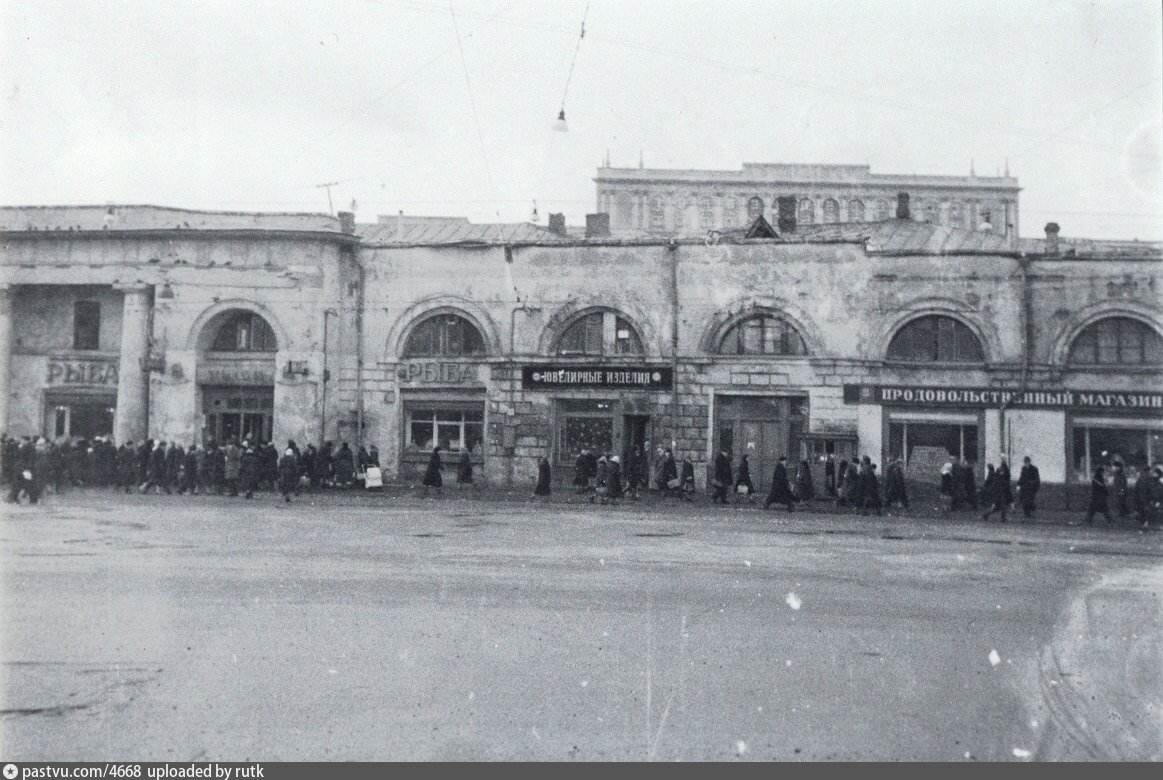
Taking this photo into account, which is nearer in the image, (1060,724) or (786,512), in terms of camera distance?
(1060,724)

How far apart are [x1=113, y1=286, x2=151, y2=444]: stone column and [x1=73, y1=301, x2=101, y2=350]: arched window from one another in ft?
5.49

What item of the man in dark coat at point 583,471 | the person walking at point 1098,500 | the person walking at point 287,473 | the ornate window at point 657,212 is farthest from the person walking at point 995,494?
the ornate window at point 657,212

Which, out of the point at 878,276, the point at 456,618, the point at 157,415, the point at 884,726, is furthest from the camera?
the point at 157,415

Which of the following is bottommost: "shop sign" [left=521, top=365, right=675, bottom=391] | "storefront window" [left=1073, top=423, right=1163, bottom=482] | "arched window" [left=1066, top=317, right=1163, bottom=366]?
"storefront window" [left=1073, top=423, right=1163, bottom=482]

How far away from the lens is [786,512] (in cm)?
2147

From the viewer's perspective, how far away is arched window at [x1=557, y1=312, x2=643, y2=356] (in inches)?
1096

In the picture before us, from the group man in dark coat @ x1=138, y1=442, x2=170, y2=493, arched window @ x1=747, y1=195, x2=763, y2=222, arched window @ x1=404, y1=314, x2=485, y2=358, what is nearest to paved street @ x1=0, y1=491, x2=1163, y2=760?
man in dark coat @ x1=138, y1=442, x2=170, y2=493

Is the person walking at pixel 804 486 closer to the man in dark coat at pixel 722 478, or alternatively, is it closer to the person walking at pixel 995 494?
the man in dark coat at pixel 722 478

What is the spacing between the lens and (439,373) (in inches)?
1117

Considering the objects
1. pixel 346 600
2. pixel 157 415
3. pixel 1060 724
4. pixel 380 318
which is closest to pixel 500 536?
pixel 346 600

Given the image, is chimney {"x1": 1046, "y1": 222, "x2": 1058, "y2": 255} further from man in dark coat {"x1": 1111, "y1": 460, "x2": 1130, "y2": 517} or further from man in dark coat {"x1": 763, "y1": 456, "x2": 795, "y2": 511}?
man in dark coat {"x1": 763, "y1": 456, "x2": 795, "y2": 511}

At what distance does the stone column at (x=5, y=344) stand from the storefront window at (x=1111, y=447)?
104 ft

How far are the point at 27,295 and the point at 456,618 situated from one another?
2748cm

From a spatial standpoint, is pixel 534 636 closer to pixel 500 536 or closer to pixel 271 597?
pixel 271 597
